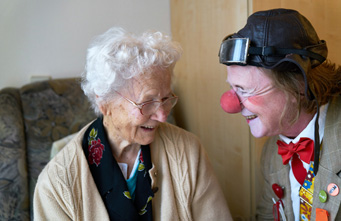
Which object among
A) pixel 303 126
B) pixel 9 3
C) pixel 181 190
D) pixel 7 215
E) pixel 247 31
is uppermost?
pixel 9 3

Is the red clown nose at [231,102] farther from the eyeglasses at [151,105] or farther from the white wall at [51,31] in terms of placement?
the white wall at [51,31]

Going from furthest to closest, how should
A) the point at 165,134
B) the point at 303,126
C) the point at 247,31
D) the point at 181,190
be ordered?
the point at 165,134 < the point at 181,190 < the point at 303,126 < the point at 247,31

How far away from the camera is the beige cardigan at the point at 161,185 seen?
1204 millimetres

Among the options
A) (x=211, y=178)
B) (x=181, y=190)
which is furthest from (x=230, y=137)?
(x=181, y=190)

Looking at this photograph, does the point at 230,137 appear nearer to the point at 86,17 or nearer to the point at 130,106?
the point at 130,106

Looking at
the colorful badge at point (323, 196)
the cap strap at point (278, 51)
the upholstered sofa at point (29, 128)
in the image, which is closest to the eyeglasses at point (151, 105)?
the cap strap at point (278, 51)

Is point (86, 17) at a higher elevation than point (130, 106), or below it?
higher

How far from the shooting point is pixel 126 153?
138 cm

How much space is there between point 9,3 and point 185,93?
120 cm

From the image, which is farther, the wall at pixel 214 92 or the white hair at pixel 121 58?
the wall at pixel 214 92

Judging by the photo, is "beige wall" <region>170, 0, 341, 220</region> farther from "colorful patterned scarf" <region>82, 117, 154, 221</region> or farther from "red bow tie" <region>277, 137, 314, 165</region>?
"colorful patterned scarf" <region>82, 117, 154, 221</region>

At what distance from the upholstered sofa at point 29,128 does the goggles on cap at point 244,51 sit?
1.04m

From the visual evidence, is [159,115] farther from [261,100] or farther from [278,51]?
[278,51]

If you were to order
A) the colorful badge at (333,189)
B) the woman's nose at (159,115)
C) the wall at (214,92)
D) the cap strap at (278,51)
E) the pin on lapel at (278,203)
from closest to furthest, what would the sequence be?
the cap strap at (278,51)
the colorful badge at (333,189)
the woman's nose at (159,115)
the pin on lapel at (278,203)
the wall at (214,92)
